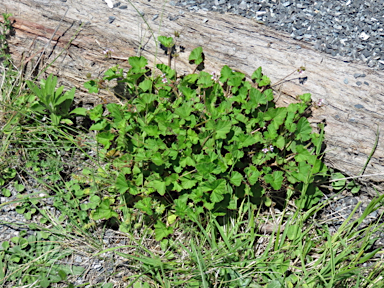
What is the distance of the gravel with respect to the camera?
9.34 ft

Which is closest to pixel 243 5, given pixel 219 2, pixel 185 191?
pixel 219 2

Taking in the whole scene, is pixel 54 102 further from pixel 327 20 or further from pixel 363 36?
pixel 363 36

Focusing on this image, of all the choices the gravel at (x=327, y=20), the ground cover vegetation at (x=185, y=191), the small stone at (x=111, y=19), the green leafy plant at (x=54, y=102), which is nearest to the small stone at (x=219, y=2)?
the gravel at (x=327, y=20)

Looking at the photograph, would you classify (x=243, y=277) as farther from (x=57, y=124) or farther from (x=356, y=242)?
(x=57, y=124)

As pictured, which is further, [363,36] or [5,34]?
[5,34]

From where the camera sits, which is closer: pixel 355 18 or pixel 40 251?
pixel 40 251

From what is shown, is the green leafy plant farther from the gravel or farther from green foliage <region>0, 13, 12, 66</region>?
the gravel

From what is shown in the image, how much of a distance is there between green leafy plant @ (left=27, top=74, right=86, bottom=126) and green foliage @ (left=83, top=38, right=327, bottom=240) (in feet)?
1.08

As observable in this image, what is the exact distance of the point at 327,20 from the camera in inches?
118

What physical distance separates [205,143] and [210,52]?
29.7 inches

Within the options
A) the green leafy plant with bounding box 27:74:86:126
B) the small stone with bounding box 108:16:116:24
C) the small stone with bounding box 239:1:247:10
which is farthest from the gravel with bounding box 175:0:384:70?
the green leafy plant with bounding box 27:74:86:126

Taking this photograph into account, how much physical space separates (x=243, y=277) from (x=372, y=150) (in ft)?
4.08

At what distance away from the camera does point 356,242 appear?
244cm

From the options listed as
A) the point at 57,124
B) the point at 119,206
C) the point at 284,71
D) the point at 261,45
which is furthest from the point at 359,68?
the point at 57,124
